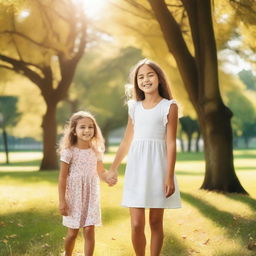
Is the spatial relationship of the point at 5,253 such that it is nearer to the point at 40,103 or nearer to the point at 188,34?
the point at 188,34

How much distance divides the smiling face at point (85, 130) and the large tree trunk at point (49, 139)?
15.4 metres

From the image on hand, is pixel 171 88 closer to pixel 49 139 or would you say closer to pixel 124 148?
pixel 124 148

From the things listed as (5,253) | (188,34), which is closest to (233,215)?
(5,253)

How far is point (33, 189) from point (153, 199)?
8011 millimetres

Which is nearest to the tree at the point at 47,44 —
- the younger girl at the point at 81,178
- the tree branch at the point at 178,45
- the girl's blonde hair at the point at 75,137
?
the tree branch at the point at 178,45

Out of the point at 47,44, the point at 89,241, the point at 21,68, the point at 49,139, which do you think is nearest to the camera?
the point at 89,241

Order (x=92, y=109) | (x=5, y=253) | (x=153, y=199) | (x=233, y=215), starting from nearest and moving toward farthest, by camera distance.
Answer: (x=153, y=199) < (x=5, y=253) < (x=233, y=215) < (x=92, y=109)

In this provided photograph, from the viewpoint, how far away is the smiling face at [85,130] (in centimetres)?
571

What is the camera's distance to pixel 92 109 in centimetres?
3609

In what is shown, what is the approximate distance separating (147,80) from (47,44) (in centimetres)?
1443

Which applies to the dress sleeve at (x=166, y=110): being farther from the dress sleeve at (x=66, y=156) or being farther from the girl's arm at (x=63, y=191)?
the girl's arm at (x=63, y=191)

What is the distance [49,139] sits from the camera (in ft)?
69.5

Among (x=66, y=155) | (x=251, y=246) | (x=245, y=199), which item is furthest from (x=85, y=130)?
(x=245, y=199)

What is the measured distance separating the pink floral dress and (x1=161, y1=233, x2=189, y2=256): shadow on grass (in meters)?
1.66
